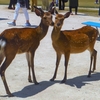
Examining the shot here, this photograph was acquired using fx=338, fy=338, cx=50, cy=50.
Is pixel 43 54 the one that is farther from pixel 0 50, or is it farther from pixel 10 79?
pixel 0 50

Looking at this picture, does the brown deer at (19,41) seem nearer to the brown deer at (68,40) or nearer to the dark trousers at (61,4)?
the brown deer at (68,40)

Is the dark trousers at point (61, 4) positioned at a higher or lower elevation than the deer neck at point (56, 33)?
lower

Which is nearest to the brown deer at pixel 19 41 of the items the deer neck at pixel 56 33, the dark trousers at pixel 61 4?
the deer neck at pixel 56 33

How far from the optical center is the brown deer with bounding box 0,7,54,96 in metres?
5.74

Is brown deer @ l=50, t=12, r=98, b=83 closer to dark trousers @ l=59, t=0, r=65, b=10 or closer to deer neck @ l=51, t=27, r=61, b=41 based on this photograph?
deer neck @ l=51, t=27, r=61, b=41

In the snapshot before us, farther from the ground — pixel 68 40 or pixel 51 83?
pixel 68 40

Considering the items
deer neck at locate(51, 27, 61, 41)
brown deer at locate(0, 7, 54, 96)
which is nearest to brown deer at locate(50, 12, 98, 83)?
deer neck at locate(51, 27, 61, 41)

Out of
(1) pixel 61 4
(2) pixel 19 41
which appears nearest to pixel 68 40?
(2) pixel 19 41

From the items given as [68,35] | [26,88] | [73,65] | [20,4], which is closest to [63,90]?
[26,88]

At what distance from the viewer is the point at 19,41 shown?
593cm

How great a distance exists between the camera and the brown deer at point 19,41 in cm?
574

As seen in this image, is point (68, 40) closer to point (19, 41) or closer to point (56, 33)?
point (56, 33)

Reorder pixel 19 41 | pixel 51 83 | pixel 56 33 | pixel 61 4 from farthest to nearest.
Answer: pixel 61 4 < pixel 51 83 < pixel 56 33 < pixel 19 41

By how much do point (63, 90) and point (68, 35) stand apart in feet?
3.77
